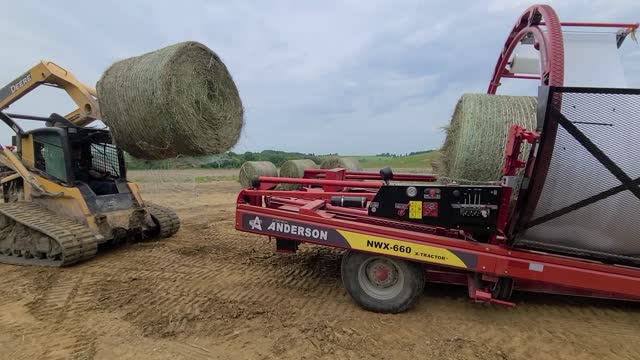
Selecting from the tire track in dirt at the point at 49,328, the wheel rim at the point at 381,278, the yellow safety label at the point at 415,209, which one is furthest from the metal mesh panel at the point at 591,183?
the tire track in dirt at the point at 49,328

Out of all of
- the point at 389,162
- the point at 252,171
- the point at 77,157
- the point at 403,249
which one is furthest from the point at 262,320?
the point at 389,162

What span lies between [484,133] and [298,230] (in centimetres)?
210

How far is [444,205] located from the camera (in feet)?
14.6

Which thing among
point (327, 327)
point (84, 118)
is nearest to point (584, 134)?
point (327, 327)

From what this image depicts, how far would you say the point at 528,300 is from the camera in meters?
4.95

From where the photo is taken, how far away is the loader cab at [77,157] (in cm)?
699

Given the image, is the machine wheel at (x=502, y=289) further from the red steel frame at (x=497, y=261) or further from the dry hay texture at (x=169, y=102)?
the dry hay texture at (x=169, y=102)

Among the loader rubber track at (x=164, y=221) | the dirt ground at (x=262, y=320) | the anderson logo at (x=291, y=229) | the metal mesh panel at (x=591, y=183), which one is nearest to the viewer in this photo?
the metal mesh panel at (x=591, y=183)

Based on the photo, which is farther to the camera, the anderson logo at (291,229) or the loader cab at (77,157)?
the loader cab at (77,157)

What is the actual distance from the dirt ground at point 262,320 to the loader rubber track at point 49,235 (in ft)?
0.70

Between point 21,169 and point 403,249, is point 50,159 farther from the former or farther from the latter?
point 403,249

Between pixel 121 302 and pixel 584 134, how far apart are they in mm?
4752

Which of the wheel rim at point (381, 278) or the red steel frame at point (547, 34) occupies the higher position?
the red steel frame at point (547, 34)

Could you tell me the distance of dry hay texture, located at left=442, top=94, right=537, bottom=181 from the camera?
14.1 feet
